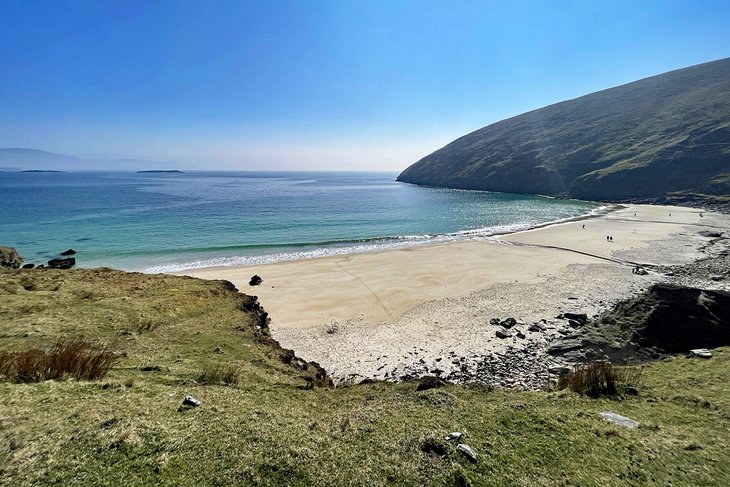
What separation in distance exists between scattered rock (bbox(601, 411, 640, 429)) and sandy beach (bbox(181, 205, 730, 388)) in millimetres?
5813

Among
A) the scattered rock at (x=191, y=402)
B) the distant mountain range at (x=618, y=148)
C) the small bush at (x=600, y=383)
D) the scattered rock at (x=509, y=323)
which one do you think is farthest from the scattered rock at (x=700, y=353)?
the distant mountain range at (x=618, y=148)

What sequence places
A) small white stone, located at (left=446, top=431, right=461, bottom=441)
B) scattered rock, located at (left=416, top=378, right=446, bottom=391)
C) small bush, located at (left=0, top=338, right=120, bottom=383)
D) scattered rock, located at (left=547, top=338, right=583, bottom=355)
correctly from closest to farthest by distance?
small white stone, located at (left=446, top=431, right=461, bottom=441) < small bush, located at (left=0, top=338, right=120, bottom=383) < scattered rock, located at (left=416, top=378, right=446, bottom=391) < scattered rock, located at (left=547, top=338, right=583, bottom=355)

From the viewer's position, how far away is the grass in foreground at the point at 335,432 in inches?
204

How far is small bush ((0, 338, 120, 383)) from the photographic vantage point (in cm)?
715

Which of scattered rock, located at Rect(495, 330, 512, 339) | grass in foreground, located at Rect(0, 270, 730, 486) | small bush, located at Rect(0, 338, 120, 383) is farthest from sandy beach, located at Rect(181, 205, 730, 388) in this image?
small bush, located at Rect(0, 338, 120, 383)

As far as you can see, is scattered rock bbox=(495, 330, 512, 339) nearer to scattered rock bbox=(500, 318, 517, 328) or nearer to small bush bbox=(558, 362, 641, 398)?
scattered rock bbox=(500, 318, 517, 328)

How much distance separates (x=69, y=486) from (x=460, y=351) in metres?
14.9

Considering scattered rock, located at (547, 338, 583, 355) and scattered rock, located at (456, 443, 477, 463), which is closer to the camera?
scattered rock, located at (456, 443, 477, 463)

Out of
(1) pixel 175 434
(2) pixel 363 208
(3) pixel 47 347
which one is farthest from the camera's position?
(2) pixel 363 208

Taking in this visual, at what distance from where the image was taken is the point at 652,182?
87625 millimetres

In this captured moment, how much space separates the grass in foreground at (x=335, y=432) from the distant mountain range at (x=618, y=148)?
9569 cm

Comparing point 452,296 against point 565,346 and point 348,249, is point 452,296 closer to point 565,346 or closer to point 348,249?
point 565,346

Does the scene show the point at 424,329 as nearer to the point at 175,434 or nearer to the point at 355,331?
the point at 355,331

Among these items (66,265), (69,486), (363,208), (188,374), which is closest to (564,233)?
(363,208)
